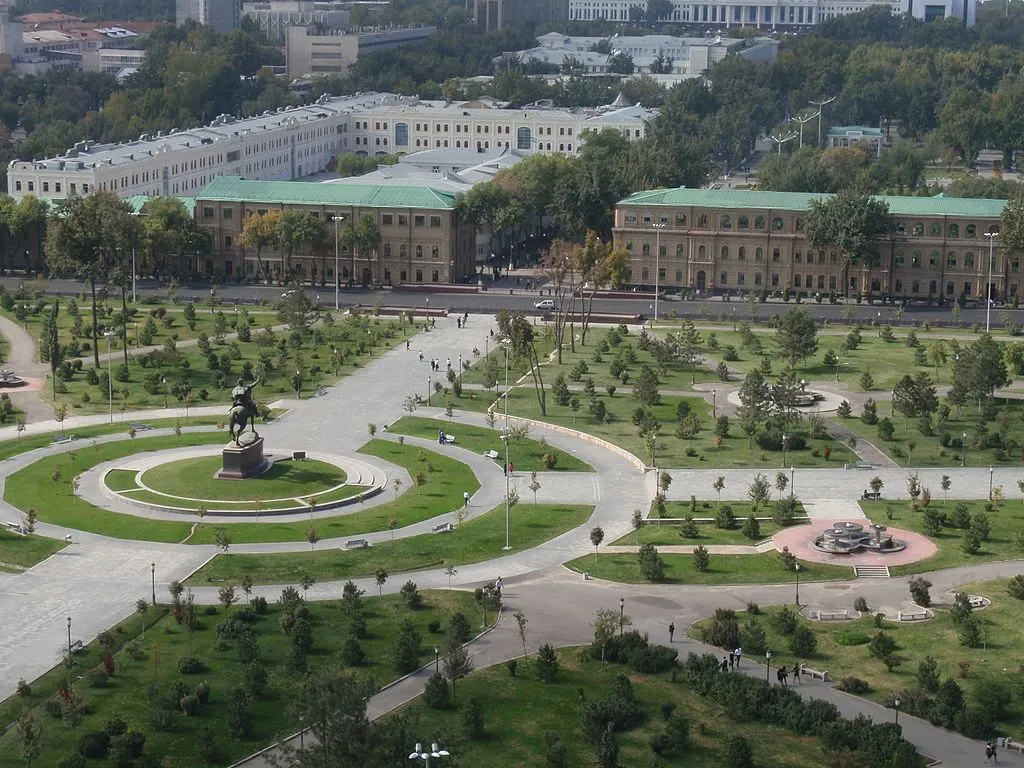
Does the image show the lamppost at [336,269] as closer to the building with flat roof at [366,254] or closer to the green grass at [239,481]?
the building with flat roof at [366,254]

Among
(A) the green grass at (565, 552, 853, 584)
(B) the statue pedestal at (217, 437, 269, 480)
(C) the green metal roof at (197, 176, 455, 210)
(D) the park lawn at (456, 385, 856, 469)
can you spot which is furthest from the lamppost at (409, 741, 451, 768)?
(C) the green metal roof at (197, 176, 455, 210)

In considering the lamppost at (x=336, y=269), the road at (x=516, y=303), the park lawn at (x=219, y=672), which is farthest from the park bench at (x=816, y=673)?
the lamppost at (x=336, y=269)

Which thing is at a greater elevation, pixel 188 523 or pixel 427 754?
pixel 427 754

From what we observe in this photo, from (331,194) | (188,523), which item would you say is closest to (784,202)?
(331,194)

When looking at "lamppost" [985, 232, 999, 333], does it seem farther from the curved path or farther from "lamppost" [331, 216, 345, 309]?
"lamppost" [331, 216, 345, 309]

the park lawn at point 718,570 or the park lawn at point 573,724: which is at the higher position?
the park lawn at point 718,570

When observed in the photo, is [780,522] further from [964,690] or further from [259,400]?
[259,400]

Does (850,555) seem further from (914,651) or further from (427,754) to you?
(427,754)
